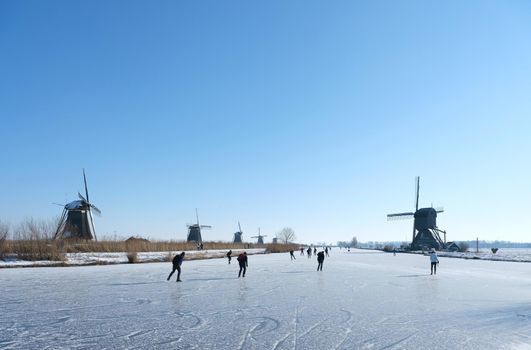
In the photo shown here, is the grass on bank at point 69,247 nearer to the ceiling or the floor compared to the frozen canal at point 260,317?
nearer to the floor

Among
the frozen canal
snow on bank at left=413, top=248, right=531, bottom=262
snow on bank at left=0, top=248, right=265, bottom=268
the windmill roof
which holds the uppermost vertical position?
the windmill roof

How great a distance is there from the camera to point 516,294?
12898 mm

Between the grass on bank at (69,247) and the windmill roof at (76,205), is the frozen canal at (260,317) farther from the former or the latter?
the windmill roof at (76,205)

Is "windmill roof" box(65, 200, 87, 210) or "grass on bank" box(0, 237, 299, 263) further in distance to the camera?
"windmill roof" box(65, 200, 87, 210)

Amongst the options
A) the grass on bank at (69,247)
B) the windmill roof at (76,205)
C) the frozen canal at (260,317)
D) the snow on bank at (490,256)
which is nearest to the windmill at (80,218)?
the windmill roof at (76,205)

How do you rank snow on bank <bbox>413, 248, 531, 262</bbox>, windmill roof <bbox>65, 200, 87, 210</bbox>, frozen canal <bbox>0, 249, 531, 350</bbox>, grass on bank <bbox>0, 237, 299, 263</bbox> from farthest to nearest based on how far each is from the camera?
windmill roof <bbox>65, 200, 87, 210</bbox>
snow on bank <bbox>413, 248, 531, 262</bbox>
grass on bank <bbox>0, 237, 299, 263</bbox>
frozen canal <bbox>0, 249, 531, 350</bbox>

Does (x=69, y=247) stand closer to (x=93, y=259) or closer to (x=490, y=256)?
(x=93, y=259)

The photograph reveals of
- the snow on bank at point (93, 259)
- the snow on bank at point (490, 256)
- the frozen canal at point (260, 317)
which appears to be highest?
the frozen canal at point (260, 317)

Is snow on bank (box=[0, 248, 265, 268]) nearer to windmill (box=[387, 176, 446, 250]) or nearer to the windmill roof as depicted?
Result: the windmill roof

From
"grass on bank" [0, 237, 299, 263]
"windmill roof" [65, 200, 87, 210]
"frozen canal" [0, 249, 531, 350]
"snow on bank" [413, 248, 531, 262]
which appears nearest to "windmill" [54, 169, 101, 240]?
"windmill roof" [65, 200, 87, 210]

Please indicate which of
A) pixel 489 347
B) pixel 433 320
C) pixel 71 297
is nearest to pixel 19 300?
pixel 71 297

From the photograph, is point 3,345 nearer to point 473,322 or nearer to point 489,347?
point 489,347

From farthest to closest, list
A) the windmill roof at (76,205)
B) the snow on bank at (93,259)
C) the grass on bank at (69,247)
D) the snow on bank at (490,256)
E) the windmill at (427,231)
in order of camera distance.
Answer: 1. the windmill at (427,231)
2. the windmill roof at (76,205)
3. the snow on bank at (490,256)
4. the grass on bank at (69,247)
5. the snow on bank at (93,259)

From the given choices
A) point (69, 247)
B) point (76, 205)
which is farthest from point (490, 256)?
point (76, 205)
